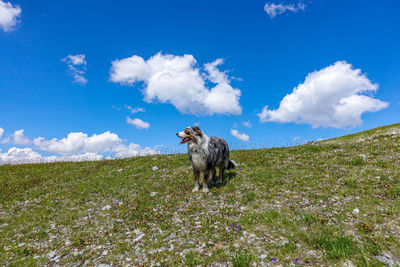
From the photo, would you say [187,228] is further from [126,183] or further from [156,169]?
[156,169]

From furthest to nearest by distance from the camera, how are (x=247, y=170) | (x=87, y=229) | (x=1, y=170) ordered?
1. (x=1, y=170)
2. (x=247, y=170)
3. (x=87, y=229)

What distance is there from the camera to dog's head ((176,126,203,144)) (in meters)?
13.0

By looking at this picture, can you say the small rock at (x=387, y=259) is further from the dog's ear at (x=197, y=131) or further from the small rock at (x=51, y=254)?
the small rock at (x=51, y=254)

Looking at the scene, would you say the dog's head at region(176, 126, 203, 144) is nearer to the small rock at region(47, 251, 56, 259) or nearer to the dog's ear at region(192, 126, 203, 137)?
the dog's ear at region(192, 126, 203, 137)

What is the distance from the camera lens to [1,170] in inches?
1117

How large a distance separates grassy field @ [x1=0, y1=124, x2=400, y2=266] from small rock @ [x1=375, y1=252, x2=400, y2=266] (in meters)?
0.08

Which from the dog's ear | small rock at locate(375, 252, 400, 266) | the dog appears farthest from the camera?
the dog's ear

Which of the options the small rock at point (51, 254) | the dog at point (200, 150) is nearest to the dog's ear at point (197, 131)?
the dog at point (200, 150)

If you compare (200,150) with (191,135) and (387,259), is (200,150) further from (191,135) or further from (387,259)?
(387,259)

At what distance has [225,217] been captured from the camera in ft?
34.2

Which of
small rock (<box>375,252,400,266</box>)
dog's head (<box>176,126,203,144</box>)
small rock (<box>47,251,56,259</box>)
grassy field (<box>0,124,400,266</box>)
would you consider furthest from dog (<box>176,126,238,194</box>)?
small rock (<box>375,252,400,266</box>)

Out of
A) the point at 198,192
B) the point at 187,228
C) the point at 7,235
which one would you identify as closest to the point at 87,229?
the point at 7,235

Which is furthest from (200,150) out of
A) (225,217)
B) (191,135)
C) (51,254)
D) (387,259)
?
(387,259)

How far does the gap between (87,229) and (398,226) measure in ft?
47.6
